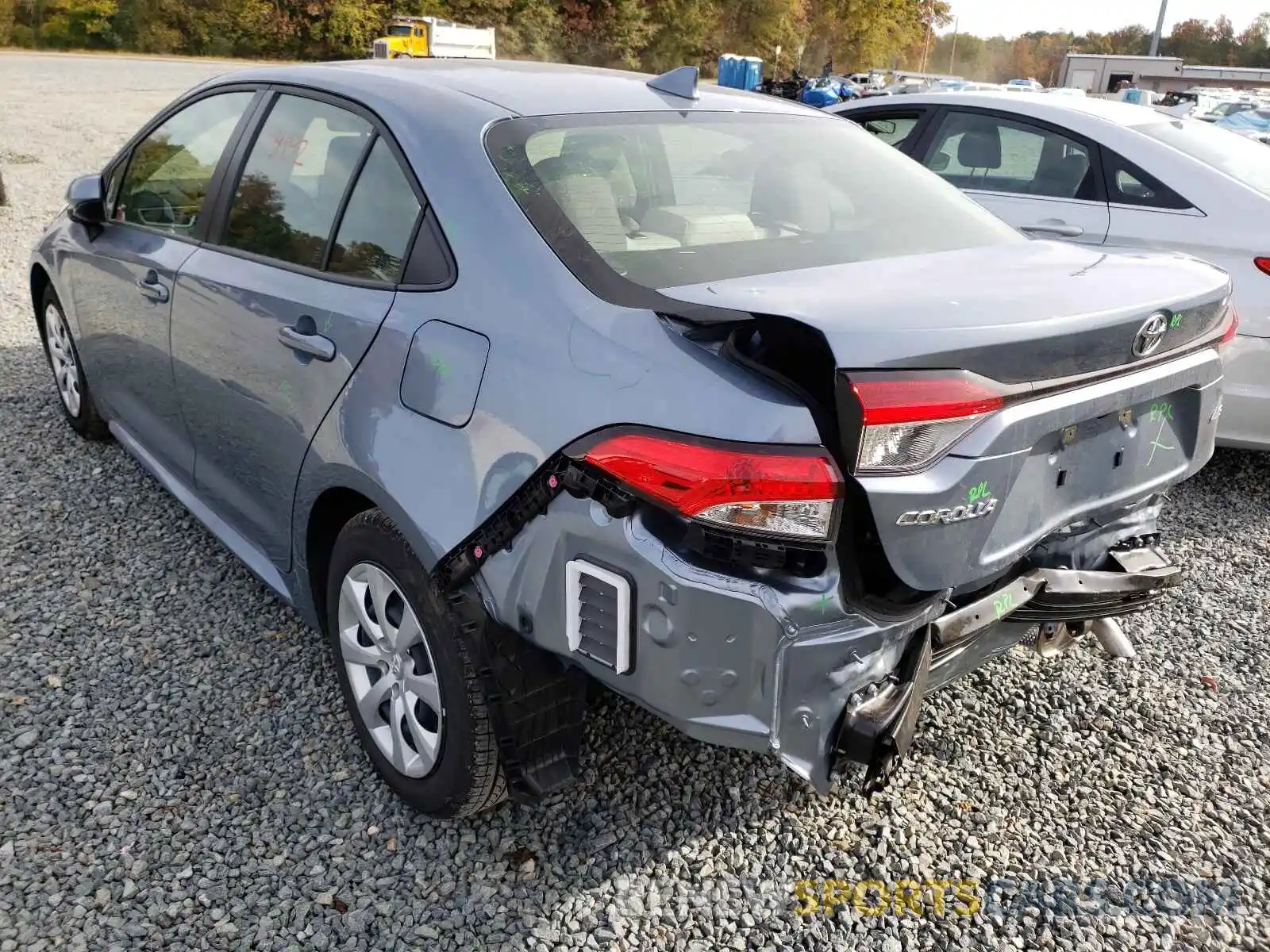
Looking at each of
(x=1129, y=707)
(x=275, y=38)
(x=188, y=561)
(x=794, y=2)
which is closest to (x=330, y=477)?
(x=188, y=561)

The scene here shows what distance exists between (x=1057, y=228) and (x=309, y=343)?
12.2ft

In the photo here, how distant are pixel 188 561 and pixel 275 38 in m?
48.8

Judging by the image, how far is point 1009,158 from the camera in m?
5.25

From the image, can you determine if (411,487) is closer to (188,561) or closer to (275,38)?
(188,561)

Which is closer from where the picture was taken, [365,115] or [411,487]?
[411,487]

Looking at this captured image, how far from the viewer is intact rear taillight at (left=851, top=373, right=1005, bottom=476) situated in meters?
1.70

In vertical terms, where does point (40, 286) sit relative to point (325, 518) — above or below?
above

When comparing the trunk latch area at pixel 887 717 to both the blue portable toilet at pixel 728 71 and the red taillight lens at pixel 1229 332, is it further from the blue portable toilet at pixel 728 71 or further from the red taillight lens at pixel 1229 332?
the blue portable toilet at pixel 728 71

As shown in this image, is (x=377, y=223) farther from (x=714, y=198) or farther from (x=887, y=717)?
(x=887, y=717)

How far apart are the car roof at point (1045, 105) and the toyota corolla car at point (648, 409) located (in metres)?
2.56

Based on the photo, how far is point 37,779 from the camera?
2.57 m

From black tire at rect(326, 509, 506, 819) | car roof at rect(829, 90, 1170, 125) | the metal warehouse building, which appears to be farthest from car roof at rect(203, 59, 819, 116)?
the metal warehouse building

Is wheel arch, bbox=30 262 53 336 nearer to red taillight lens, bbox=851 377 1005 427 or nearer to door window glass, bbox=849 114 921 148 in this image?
red taillight lens, bbox=851 377 1005 427

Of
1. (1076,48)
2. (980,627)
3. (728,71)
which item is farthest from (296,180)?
(1076,48)
